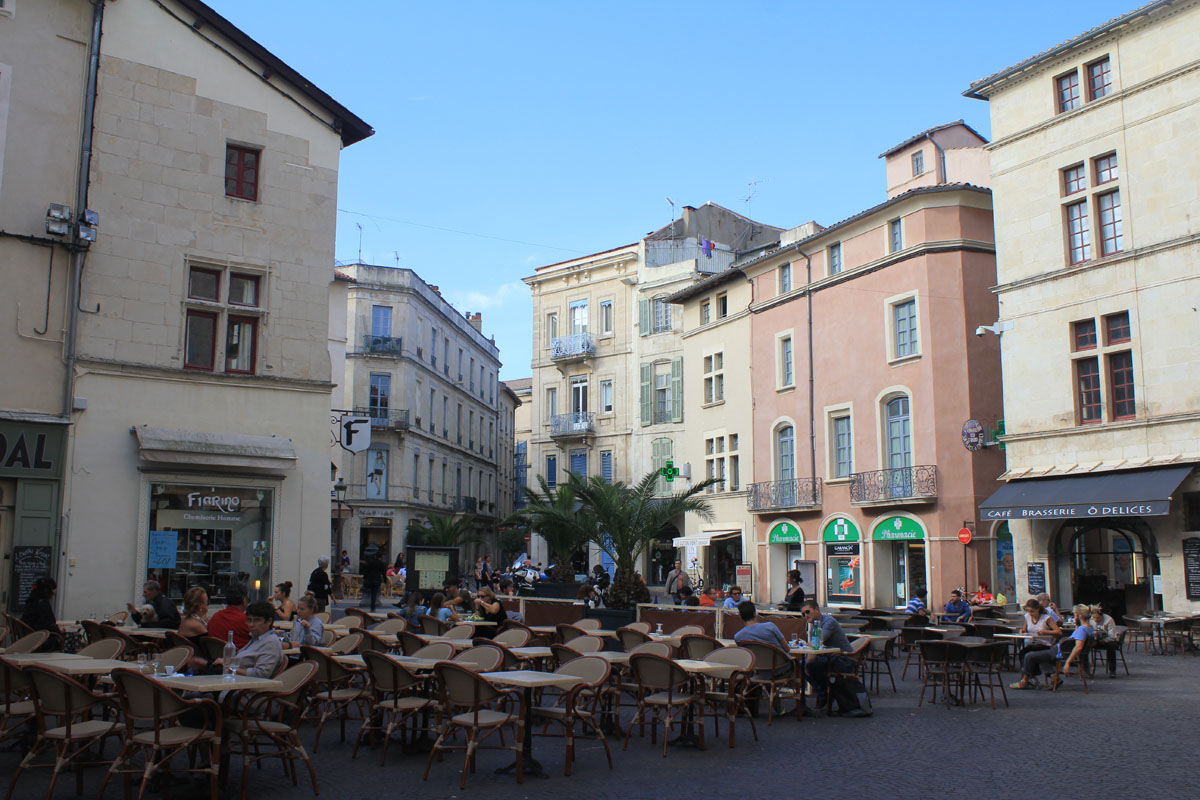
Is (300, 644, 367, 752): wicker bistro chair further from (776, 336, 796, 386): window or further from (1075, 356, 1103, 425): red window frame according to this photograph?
(776, 336, 796, 386): window

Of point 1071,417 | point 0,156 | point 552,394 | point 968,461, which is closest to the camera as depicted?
point 0,156

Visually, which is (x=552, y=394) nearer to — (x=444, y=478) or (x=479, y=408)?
(x=444, y=478)

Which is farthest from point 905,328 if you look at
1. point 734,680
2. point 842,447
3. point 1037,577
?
point 734,680

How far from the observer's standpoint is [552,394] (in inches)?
1953

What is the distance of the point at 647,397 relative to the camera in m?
44.9

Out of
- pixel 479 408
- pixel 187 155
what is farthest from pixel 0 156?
pixel 479 408

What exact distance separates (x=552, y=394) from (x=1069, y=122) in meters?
29.3

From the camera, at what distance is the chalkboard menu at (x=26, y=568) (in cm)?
1568

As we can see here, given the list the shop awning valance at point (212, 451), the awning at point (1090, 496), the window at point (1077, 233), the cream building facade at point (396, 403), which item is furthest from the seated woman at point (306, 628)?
the cream building facade at point (396, 403)

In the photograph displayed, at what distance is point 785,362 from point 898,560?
791 centimetres

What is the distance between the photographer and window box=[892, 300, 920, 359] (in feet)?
96.3

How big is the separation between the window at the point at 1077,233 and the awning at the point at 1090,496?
499cm

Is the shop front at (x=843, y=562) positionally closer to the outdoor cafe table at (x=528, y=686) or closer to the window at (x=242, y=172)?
the window at (x=242, y=172)

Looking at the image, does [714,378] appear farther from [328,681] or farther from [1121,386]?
[328,681]
